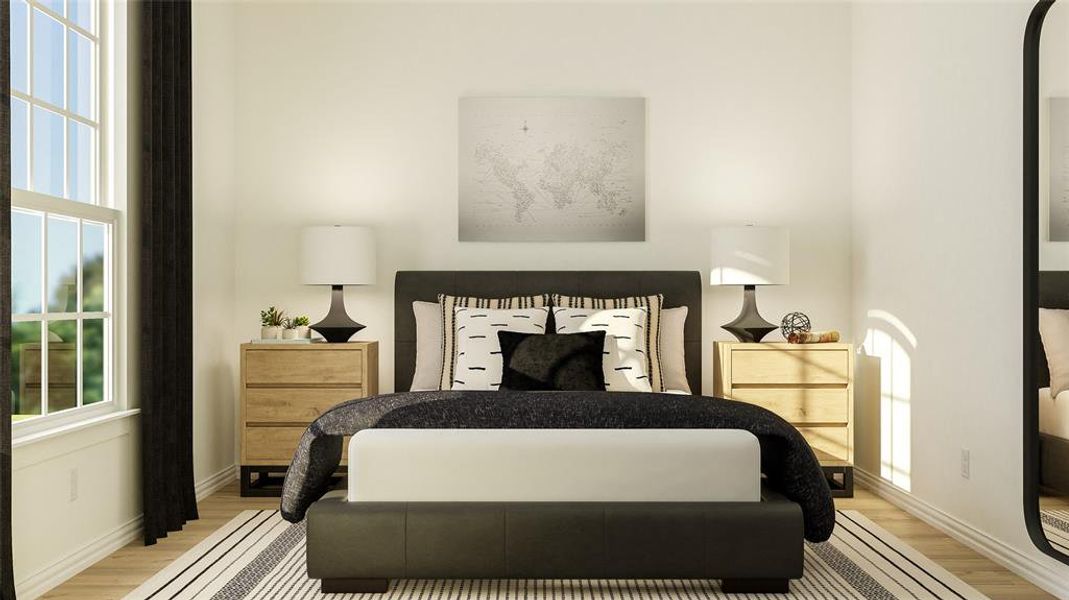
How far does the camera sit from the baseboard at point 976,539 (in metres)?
2.82

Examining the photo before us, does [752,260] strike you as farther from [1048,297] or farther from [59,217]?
[59,217]

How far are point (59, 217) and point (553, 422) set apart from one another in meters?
2.04

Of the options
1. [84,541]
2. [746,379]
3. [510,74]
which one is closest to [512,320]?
[746,379]

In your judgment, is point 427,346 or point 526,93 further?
point 526,93

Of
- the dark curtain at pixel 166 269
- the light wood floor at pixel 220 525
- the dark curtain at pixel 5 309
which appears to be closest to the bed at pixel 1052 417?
the light wood floor at pixel 220 525

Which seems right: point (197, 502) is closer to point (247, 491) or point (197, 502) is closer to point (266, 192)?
point (247, 491)

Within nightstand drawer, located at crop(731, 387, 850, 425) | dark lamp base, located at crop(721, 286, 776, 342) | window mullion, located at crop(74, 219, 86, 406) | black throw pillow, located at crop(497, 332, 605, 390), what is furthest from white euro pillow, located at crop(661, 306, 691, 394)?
window mullion, located at crop(74, 219, 86, 406)

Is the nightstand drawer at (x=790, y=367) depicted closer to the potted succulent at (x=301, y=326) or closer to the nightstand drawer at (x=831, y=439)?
the nightstand drawer at (x=831, y=439)

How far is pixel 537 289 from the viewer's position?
472 centimetres

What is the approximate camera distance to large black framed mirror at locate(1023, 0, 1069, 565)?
265cm

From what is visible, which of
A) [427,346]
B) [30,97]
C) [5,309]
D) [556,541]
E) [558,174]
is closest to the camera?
[5,309]

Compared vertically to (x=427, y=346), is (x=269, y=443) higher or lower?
lower

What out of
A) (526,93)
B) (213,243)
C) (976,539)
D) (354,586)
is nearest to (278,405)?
(213,243)

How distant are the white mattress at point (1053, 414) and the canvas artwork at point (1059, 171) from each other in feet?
1.71
